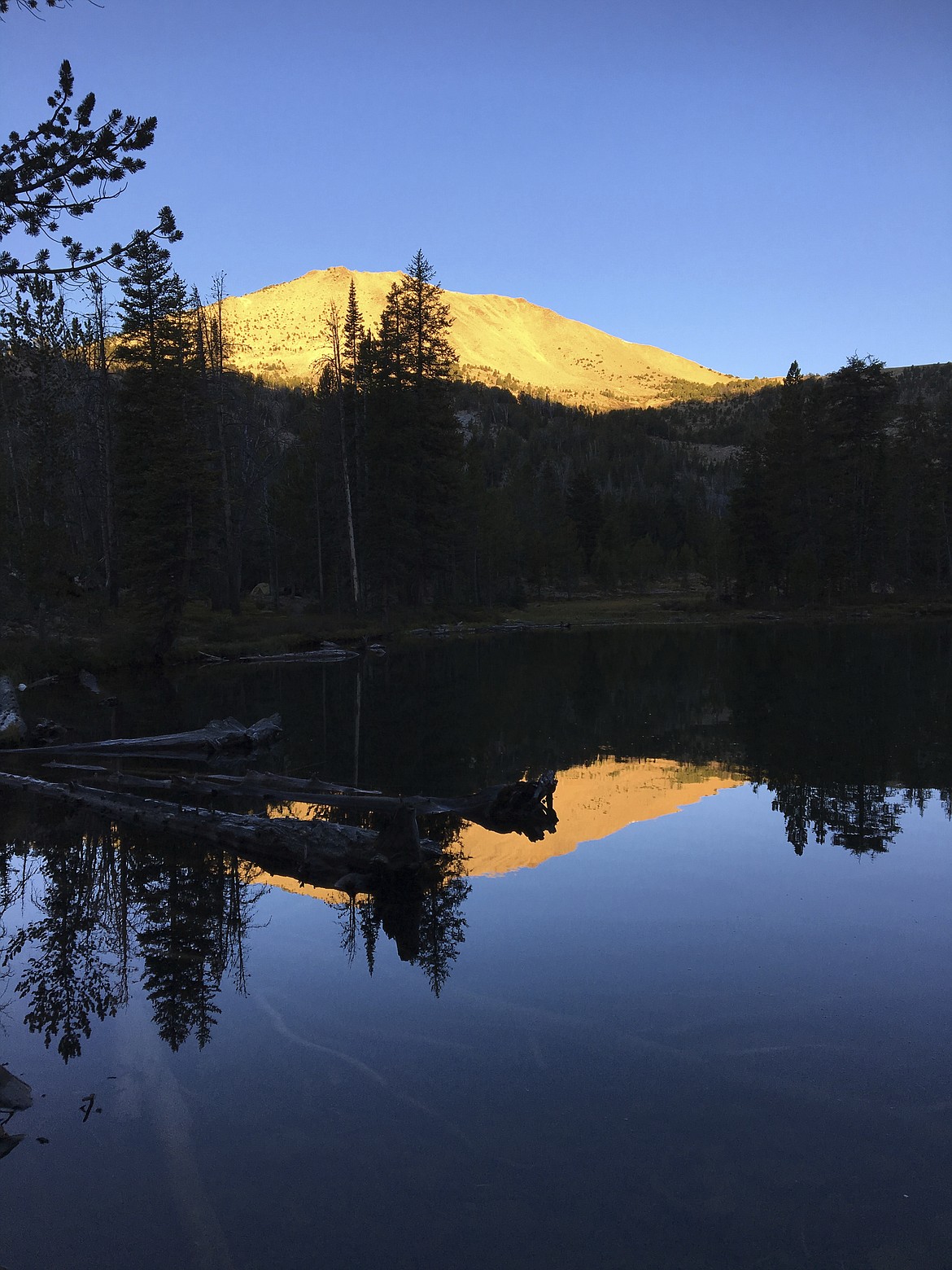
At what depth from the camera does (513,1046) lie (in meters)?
7.41

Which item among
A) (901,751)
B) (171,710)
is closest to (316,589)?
(171,710)

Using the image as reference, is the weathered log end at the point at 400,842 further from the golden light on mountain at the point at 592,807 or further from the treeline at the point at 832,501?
the treeline at the point at 832,501

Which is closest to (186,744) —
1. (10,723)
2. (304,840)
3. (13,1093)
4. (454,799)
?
(10,723)

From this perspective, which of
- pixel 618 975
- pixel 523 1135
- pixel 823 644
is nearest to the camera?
pixel 523 1135

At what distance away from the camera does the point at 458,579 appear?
80188mm

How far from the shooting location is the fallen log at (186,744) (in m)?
17.8

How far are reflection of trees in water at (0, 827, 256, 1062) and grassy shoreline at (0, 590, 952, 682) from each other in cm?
1543

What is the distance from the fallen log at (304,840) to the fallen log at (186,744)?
14.2ft

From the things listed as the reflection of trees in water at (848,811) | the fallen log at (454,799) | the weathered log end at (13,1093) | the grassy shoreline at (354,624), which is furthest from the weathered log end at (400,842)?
the grassy shoreline at (354,624)

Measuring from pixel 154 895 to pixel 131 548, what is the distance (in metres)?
28.8

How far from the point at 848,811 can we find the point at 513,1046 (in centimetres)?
948

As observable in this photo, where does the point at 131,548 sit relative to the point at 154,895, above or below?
above

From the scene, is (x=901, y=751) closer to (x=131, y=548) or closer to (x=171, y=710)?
(x=171, y=710)

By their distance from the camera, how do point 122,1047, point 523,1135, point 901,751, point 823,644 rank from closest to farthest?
point 523,1135
point 122,1047
point 901,751
point 823,644
